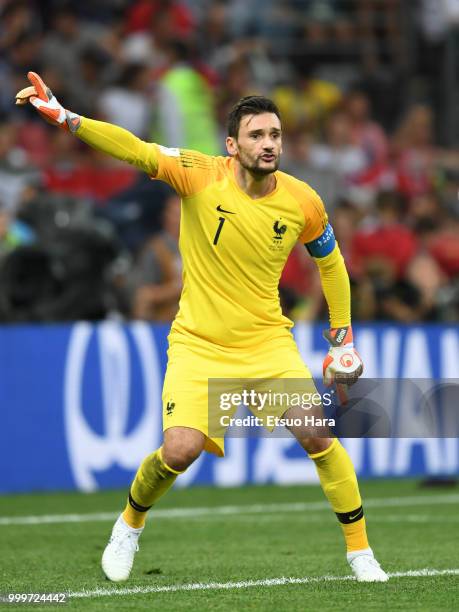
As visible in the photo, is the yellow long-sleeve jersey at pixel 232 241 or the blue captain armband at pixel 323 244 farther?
the blue captain armband at pixel 323 244

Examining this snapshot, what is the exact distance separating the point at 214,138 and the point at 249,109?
8318 mm

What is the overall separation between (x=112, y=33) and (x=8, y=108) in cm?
202

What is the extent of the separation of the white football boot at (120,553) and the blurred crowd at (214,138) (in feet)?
17.4

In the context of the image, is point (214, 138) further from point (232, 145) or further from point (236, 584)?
point (236, 584)

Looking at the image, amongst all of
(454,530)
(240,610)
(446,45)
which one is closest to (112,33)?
(446,45)

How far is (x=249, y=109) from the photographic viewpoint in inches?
281

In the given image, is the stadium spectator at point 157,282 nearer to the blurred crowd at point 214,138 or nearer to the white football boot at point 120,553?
the blurred crowd at point 214,138

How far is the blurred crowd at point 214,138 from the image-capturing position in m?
13.2

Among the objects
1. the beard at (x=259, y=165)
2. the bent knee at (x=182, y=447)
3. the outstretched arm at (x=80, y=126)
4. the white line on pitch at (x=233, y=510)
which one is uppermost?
the outstretched arm at (x=80, y=126)

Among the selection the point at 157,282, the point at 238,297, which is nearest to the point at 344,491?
the point at 238,297

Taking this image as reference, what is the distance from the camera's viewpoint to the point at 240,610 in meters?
6.34

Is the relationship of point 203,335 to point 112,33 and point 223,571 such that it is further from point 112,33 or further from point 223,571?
point 112,33

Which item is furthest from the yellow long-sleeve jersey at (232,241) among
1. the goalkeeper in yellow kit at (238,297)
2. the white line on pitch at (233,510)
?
the white line on pitch at (233,510)

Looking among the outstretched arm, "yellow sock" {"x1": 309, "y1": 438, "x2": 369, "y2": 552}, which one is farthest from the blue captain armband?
the outstretched arm
